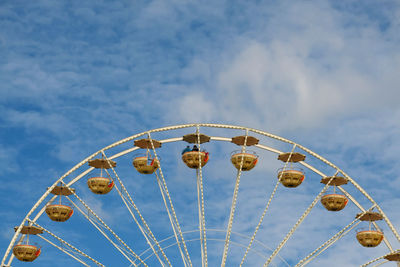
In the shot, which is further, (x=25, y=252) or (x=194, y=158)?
(x=25, y=252)

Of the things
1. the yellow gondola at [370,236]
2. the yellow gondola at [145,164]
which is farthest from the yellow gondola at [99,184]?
the yellow gondola at [370,236]

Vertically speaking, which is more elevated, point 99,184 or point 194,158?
point 194,158

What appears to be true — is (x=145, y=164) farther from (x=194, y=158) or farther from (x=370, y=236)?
(x=370, y=236)

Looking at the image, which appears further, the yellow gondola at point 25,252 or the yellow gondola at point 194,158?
the yellow gondola at point 25,252

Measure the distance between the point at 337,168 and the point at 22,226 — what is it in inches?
615

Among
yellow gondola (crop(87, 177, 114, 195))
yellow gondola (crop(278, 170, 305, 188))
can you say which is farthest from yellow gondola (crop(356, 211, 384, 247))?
yellow gondola (crop(87, 177, 114, 195))

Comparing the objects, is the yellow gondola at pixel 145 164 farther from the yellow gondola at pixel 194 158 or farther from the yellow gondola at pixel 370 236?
the yellow gondola at pixel 370 236

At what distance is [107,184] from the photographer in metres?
33.6

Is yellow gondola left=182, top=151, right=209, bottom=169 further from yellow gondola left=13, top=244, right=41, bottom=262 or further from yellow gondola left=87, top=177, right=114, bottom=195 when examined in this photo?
yellow gondola left=13, top=244, right=41, bottom=262

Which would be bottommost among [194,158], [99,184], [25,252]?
[25,252]

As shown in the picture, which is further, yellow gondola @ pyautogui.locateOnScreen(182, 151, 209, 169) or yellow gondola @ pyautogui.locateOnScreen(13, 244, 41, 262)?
yellow gondola @ pyautogui.locateOnScreen(13, 244, 41, 262)

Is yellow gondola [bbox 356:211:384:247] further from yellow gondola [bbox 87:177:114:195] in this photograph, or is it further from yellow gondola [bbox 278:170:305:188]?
yellow gondola [bbox 87:177:114:195]

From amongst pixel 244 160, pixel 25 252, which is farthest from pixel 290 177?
pixel 25 252

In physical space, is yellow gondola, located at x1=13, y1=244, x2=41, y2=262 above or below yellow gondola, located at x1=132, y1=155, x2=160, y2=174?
below
